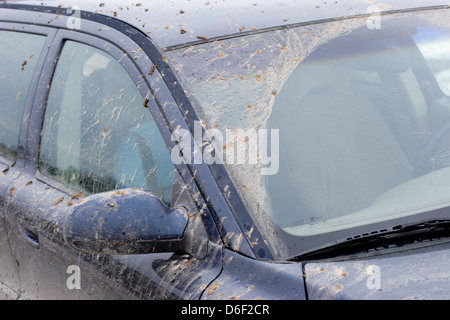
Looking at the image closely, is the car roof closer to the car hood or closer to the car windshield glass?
the car windshield glass

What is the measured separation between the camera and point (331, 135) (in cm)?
241

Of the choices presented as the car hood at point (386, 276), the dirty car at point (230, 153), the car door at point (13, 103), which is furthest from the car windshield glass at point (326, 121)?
the car door at point (13, 103)

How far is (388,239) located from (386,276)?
22 cm

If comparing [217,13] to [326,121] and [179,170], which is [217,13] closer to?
[326,121]

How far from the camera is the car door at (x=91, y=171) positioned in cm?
228

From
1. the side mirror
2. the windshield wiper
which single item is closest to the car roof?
the side mirror

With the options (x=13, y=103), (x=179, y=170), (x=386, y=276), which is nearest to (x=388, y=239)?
(x=386, y=276)

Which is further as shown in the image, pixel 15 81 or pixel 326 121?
pixel 15 81

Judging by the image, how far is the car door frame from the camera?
7.02 feet

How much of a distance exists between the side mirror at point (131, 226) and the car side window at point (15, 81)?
1.08 m

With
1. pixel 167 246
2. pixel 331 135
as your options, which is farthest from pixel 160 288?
pixel 331 135

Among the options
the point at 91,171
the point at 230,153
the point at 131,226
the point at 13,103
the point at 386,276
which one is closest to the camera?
the point at 386,276

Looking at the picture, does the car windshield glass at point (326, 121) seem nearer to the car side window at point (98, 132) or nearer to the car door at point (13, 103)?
the car side window at point (98, 132)

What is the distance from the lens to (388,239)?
2164 mm
